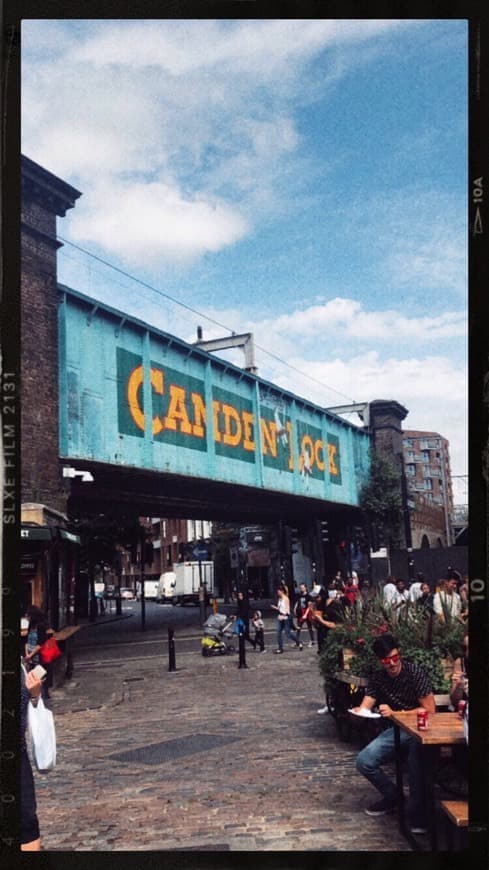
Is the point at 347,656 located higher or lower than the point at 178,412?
lower

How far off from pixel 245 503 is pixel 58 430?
1692 cm

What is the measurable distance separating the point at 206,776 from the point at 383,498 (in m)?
17.0

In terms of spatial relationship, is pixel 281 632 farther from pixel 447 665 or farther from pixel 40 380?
pixel 447 665

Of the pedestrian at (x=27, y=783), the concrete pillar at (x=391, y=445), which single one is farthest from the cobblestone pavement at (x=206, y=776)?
the concrete pillar at (x=391, y=445)

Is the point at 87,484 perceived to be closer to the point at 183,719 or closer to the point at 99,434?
the point at 99,434

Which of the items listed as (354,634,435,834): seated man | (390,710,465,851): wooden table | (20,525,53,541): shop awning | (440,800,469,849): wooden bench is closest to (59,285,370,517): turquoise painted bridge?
(20,525,53,541): shop awning

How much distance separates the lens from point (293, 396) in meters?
25.7

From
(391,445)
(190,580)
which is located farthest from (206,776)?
(190,580)

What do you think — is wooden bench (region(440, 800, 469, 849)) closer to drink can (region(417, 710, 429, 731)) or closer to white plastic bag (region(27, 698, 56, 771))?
drink can (region(417, 710, 429, 731))

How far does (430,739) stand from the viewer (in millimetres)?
5996

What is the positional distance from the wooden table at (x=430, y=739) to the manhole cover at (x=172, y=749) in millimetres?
3516

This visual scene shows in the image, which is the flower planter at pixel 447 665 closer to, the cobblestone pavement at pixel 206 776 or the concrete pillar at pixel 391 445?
the cobblestone pavement at pixel 206 776

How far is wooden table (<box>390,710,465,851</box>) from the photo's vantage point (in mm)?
6062
